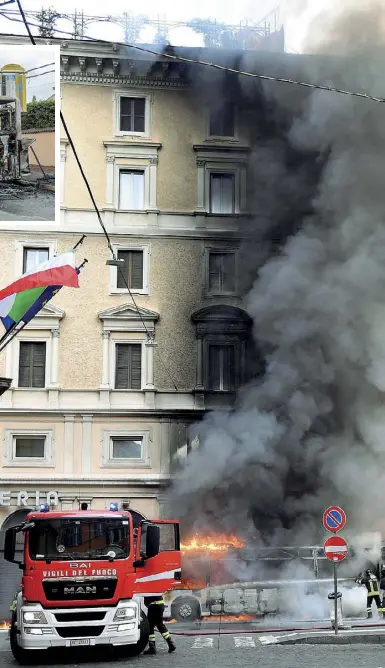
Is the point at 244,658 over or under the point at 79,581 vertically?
under

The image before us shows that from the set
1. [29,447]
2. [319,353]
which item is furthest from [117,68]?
[29,447]

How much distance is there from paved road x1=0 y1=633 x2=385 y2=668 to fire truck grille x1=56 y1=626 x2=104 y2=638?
1.33 ft

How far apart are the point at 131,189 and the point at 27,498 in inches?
354

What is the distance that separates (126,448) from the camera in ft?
91.5

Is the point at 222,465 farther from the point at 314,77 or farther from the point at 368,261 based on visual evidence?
the point at 314,77

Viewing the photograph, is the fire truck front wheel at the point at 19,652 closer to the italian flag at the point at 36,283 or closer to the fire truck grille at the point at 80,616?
the fire truck grille at the point at 80,616

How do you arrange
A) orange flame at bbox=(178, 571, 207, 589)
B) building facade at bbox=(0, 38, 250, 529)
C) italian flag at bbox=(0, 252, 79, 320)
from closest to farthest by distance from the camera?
1. italian flag at bbox=(0, 252, 79, 320)
2. orange flame at bbox=(178, 571, 207, 589)
3. building facade at bbox=(0, 38, 250, 529)

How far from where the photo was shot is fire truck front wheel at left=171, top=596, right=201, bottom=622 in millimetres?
20344

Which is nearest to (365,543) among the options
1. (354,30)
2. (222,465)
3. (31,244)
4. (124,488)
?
(222,465)

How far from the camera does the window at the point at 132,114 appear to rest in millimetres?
29016

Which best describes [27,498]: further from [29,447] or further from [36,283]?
[36,283]

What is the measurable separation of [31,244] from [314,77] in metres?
8.93

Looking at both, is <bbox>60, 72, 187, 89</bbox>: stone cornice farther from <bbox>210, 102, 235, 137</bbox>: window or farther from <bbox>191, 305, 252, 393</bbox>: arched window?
<bbox>191, 305, 252, 393</bbox>: arched window

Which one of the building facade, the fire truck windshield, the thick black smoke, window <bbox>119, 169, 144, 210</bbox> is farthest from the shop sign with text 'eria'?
the fire truck windshield
